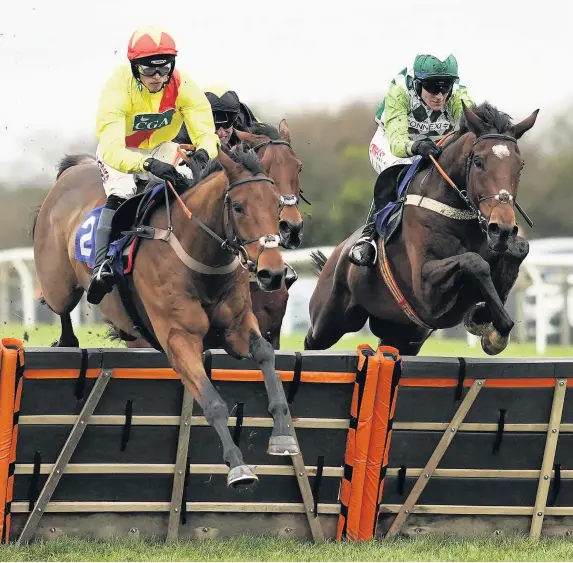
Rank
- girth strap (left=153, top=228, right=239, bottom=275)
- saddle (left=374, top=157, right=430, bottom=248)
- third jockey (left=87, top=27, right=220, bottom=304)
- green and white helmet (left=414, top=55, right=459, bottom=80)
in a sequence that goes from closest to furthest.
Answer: girth strap (left=153, top=228, right=239, bottom=275) < third jockey (left=87, top=27, right=220, bottom=304) < green and white helmet (left=414, top=55, right=459, bottom=80) < saddle (left=374, top=157, right=430, bottom=248)

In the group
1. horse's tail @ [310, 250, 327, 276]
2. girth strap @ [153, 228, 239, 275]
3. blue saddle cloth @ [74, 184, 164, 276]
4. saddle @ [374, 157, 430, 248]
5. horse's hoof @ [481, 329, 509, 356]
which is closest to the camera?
girth strap @ [153, 228, 239, 275]

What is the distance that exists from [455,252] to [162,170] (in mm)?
1944

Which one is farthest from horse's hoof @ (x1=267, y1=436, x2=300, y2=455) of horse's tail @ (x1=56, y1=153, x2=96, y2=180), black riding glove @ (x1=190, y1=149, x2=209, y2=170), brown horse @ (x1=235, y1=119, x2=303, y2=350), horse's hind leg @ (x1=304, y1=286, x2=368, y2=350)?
horse's tail @ (x1=56, y1=153, x2=96, y2=180)

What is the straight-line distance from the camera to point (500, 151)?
22.3ft

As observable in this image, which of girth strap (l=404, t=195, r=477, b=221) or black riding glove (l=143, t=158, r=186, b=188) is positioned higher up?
black riding glove (l=143, t=158, r=186, b=188)

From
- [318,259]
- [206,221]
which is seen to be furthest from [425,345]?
[206,221]

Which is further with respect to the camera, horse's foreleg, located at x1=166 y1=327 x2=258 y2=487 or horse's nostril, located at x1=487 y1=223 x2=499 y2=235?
horse's nostril, located at x1=487 y1=223 x2=499 y2=235

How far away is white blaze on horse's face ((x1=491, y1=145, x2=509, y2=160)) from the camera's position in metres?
6.79

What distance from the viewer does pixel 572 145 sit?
18844 millimetres

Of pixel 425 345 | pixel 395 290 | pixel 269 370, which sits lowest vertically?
pixel 425 345

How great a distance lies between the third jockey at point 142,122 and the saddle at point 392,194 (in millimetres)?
1330

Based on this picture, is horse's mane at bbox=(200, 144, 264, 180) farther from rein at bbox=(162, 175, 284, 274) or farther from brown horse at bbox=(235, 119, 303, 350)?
brown horse at bbox=(235, 119, 303, 350)

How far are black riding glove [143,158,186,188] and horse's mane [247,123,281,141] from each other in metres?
1.24

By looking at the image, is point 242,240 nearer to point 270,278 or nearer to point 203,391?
point 270,278
